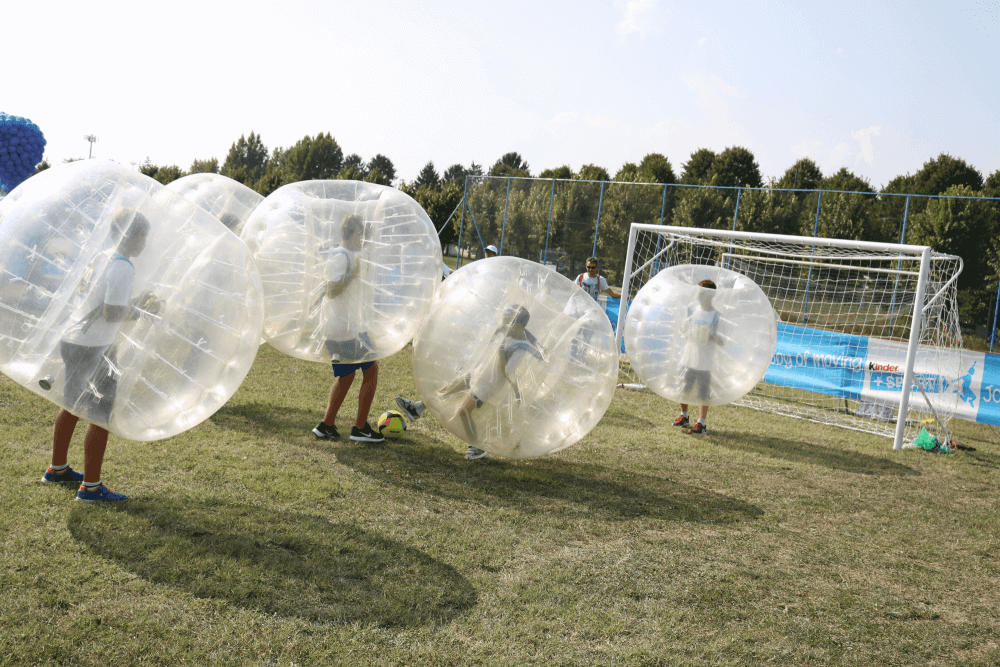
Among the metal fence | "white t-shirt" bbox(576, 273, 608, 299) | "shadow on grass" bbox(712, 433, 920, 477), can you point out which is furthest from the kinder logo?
the metal fence

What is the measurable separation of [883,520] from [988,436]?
230 inches

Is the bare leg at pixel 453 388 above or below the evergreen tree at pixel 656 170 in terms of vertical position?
below

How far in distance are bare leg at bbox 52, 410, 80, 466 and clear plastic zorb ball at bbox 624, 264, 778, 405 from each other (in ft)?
18.1

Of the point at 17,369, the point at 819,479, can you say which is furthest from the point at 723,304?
the point at 17,369

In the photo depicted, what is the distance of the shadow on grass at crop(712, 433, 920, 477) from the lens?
7465mm

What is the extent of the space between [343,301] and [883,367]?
30.7 feet

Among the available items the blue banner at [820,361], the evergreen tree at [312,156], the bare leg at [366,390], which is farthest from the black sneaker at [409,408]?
the evergreen tree at [312,156]

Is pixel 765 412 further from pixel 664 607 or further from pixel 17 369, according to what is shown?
pixel 17 369

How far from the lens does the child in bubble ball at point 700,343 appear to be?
298 inches

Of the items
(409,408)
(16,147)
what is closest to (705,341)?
(409,408)

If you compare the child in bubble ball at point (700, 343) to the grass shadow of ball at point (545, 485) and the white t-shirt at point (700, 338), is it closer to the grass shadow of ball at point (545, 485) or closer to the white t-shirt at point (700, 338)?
the white t-shirt at point (700, 338)

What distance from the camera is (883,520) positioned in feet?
18.9

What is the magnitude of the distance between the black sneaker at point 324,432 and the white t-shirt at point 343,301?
1212mm

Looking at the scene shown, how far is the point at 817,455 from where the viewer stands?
785 cm
